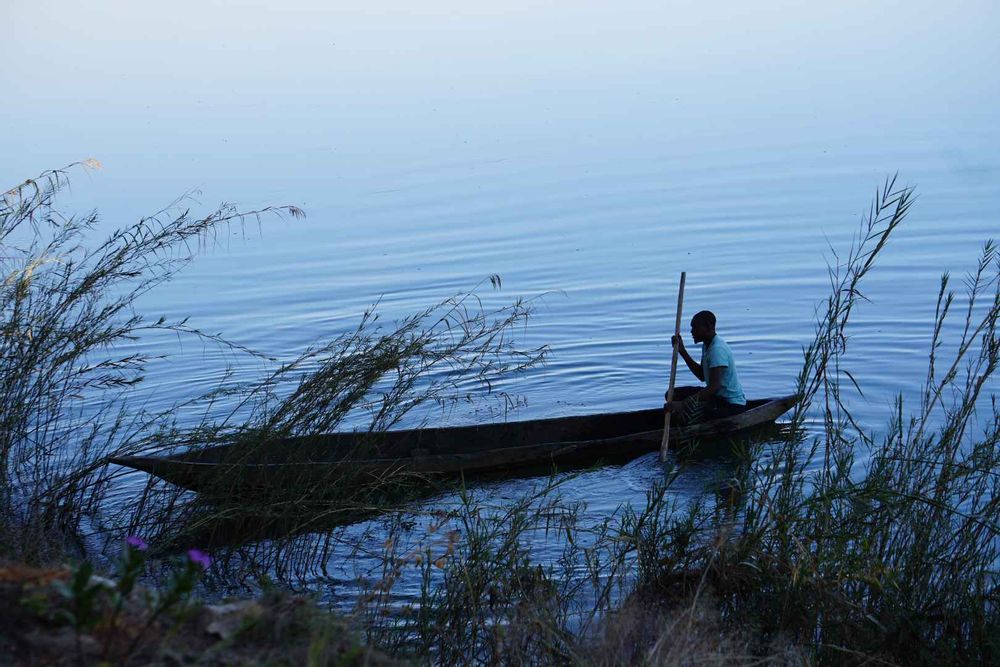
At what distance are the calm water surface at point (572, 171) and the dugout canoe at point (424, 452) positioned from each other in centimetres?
30

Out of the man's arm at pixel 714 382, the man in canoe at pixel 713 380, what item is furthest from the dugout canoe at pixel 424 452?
the man's arm at pixel 714 382

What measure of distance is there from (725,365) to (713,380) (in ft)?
0.55

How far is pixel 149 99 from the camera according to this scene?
29703 millimetres

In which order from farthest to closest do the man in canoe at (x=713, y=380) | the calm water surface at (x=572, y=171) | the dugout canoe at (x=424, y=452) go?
the calm water surface at (x=572, y=171) → the man in canoe at (x=713, y=380) → the dugout canoe at (x=424, y=452)

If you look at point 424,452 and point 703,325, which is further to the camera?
point 703,325

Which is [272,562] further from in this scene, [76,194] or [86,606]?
[76,194]

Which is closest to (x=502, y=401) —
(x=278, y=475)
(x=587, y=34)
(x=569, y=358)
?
(x=569, y=358)

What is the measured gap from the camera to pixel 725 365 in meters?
9.08

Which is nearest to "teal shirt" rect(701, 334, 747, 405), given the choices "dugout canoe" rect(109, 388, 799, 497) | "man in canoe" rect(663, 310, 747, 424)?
"man in canoe" rect(663, 310, 747, 424)

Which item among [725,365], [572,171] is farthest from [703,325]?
[572,171]

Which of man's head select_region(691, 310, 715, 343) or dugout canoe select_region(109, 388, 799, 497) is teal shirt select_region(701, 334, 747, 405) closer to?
man's head select_region(691, 310, 715, 343)

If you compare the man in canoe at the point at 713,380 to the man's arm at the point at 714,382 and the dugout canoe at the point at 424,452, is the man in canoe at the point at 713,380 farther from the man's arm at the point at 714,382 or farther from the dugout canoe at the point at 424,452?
the dugout canoe at the point at 424,452

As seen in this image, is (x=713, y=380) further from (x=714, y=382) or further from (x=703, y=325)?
(x=703, y=325)

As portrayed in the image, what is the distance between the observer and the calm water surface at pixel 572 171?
12.7 metres
